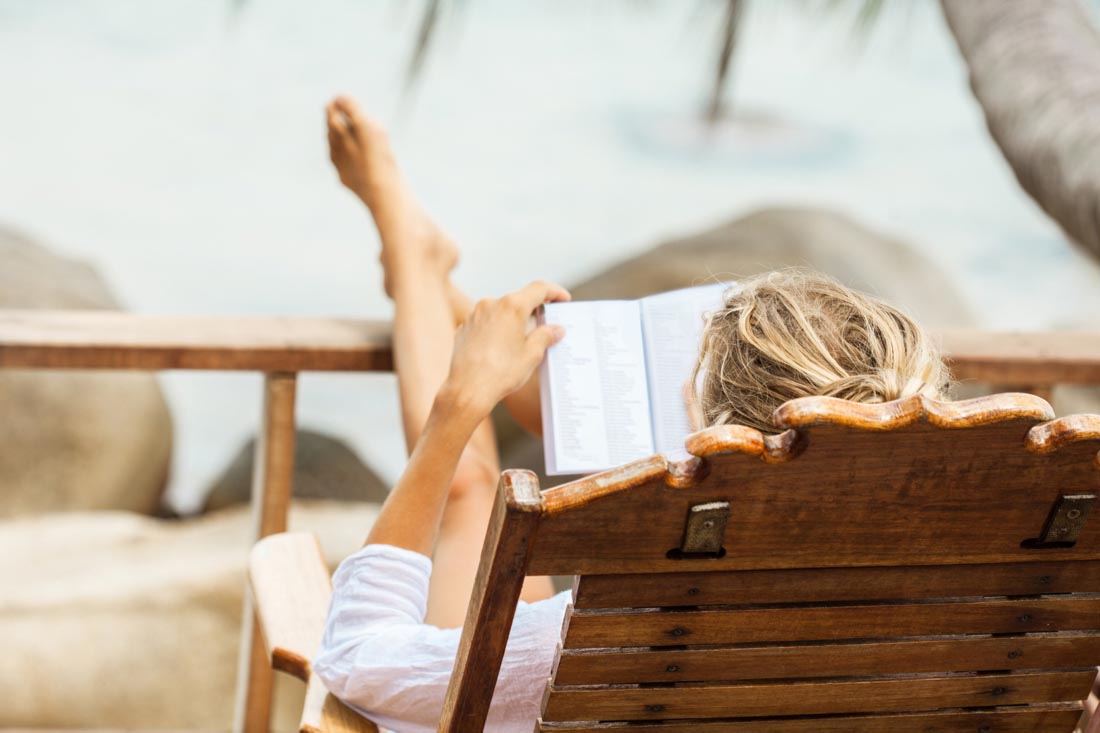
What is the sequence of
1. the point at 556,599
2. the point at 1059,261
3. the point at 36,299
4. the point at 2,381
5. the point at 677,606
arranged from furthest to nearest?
the point at 1059,261 → the point at 36,299 → the point at 2,381 → the point at 556,599 → the point at 677,606

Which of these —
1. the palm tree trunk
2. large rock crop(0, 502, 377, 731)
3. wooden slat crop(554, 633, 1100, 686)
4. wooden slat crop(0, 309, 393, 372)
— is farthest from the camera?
large rock crop(0, 502, 377, 731)

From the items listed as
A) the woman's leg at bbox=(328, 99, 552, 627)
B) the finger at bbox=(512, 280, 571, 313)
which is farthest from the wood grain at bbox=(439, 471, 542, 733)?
the finger at bbox=(512, 280, 571, 313)

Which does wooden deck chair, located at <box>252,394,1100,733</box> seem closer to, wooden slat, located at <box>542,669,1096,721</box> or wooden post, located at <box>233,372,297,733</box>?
wooden slat, located at <box>542,669,1096,721</box>

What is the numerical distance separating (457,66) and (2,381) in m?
2.00

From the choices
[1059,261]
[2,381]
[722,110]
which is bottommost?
[2,381]

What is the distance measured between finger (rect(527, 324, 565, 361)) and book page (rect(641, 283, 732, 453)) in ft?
0.34

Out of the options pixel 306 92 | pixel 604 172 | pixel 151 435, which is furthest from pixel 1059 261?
pixel 151 435

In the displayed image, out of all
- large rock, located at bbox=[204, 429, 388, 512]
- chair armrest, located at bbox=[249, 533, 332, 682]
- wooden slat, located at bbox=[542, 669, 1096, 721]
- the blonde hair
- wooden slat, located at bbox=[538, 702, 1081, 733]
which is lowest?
large rock, located at bbox=[204, 429, 388, 512]

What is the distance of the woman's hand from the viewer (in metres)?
1.28

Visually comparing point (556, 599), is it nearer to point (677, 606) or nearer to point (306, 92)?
point (677, 606)

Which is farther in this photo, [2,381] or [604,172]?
[604,172]

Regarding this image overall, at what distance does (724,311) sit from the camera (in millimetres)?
1000

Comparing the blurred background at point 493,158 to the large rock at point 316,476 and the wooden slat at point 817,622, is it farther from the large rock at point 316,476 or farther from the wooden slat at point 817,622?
the wooden slat at point 817,622

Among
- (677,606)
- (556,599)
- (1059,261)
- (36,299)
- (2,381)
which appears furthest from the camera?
(1059,261)
